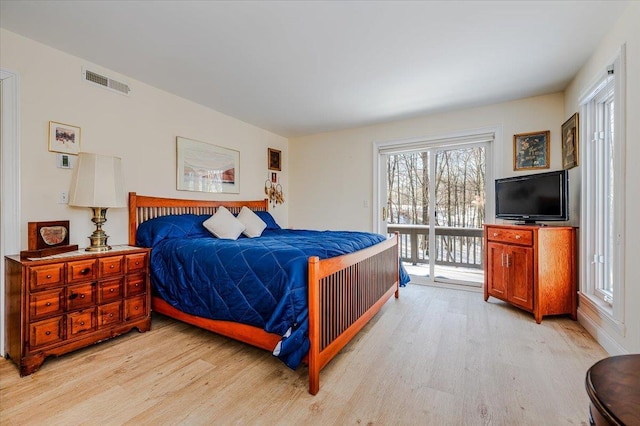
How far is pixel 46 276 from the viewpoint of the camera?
1.93 m

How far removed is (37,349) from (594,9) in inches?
174

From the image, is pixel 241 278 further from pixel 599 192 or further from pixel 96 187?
pixel 599 192

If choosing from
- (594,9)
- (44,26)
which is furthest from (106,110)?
(594,9)

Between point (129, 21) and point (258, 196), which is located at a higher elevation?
point (129, 21)

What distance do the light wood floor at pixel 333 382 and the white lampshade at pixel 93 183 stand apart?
3.83 feet

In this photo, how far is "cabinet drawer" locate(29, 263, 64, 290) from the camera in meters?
1.87

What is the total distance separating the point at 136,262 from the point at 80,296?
440mm

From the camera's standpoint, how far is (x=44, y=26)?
2072 mm

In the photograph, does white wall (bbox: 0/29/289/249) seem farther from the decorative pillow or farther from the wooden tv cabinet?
the wooden tv cabinet

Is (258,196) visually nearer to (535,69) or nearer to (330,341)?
(330,341)

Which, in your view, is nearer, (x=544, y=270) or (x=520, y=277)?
(x=544, y=270)

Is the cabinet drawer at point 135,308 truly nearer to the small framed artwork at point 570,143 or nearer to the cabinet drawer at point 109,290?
the cabinet drawer at point 109,290

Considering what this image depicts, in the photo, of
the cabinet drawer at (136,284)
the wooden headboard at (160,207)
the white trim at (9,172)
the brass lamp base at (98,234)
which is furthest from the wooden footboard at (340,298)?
the white trim at (9,172)

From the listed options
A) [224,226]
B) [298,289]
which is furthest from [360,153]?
[298,289]
